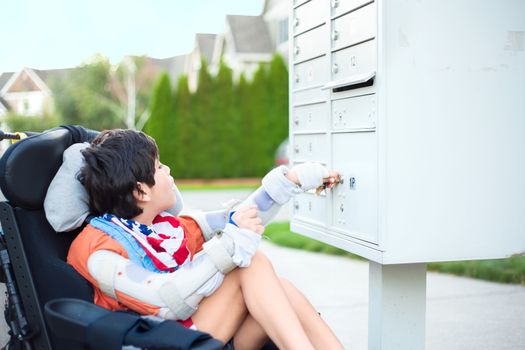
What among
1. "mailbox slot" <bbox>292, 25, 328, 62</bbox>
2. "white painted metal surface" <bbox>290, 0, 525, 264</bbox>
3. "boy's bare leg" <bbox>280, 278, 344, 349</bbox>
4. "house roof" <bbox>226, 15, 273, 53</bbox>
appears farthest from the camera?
"house roof" <bbox>226, 15, 273, 53</bbox>

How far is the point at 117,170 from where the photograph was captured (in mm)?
2000

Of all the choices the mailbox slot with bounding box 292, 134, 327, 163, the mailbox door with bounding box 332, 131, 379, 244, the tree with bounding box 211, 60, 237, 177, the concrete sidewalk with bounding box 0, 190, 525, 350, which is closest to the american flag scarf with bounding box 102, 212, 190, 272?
the mailbox door with bounding box 332, 131, 379, 244

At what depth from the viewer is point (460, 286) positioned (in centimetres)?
473

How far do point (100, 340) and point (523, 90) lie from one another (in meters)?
1.63

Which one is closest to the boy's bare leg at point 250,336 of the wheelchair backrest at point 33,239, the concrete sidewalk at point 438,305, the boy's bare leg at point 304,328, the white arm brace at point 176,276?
the boy's bare leg at point 304,328

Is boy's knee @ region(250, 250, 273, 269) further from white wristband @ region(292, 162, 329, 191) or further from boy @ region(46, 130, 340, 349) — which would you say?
white wristband @ region(292, 162, 329, 191)

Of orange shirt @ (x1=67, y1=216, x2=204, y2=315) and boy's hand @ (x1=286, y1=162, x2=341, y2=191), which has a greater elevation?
boy's hand @ (x1=286, y1=162, x2=341, y2=191)

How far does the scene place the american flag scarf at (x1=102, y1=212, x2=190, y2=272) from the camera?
2002 mm

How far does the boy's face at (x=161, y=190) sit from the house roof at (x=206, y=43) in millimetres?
23584

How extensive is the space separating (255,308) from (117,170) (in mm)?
564

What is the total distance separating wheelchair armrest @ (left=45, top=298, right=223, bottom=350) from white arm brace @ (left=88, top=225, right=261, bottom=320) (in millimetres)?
107

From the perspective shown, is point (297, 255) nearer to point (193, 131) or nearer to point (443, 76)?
point (443, 76)

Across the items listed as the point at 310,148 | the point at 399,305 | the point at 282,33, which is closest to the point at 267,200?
the point at 310,148

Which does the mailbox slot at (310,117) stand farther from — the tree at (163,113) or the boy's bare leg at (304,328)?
the tree at (163,113)
